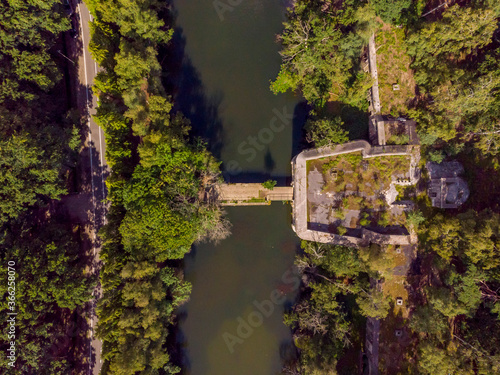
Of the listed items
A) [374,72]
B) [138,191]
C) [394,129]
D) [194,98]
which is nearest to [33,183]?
[138,191]

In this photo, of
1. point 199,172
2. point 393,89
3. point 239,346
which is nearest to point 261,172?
point 199,172

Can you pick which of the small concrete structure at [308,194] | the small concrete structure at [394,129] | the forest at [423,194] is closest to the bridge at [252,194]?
the small concrete structure at [308,194]

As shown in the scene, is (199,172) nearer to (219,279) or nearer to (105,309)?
(219,279)

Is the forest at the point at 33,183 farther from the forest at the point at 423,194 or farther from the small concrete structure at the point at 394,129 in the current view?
the small concrete structure at the point at 394,129

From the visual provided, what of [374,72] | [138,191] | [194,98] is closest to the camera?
[138,191]

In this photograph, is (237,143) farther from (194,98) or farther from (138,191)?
(138,191)

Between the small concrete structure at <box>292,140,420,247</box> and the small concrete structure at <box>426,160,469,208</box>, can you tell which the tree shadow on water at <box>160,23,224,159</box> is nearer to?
the small concrete structure at <box>292,140,420,247</box>

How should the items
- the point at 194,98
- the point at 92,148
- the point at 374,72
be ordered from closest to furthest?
the point at 374,72 → the point at 92,148 → the point at 194,98
